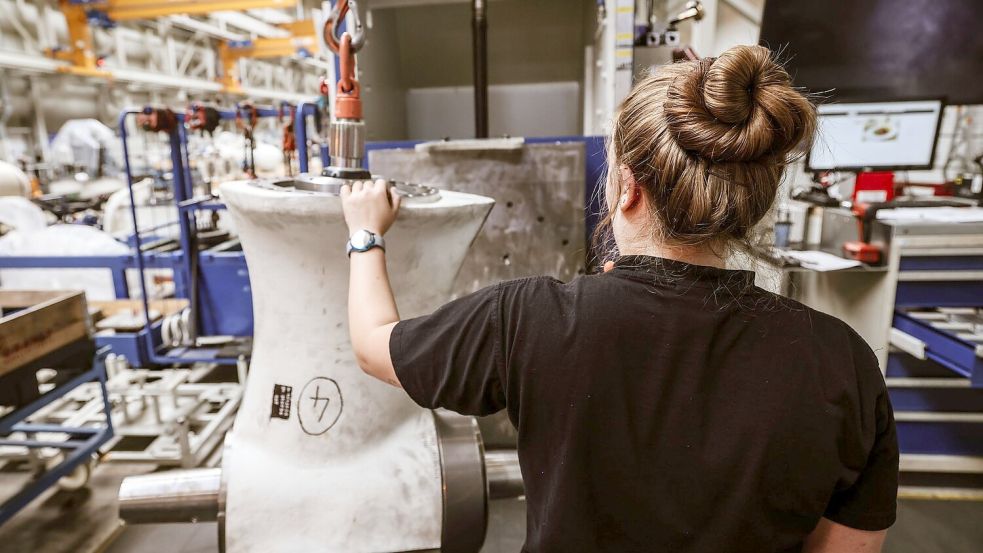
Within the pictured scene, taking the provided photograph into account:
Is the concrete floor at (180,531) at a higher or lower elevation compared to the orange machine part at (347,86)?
lower

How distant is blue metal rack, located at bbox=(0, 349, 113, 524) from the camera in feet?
5.62

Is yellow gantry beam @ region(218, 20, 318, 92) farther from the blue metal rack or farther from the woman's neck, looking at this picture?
the woman's neck

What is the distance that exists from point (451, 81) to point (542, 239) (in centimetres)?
104

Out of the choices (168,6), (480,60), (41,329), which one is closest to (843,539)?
(480,60)

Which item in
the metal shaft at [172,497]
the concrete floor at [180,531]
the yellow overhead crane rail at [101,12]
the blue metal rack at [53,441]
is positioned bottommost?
the concrete floor at [180,531]

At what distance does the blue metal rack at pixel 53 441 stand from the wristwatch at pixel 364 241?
1650 mm

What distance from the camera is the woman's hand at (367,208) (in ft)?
2.35

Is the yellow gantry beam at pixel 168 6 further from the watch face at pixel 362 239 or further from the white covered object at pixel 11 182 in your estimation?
the watch face at pixel 362 239

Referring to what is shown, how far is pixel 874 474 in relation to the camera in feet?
1.86

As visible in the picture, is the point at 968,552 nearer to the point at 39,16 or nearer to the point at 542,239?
the point at 542,239

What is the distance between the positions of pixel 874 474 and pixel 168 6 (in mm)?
6527

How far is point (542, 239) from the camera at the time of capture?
1.77 meters

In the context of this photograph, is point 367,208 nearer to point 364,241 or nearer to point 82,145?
point 364,241

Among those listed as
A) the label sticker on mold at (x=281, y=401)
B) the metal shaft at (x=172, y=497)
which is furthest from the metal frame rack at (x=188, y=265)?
the label sticker on mold at (x=281, y=401)
